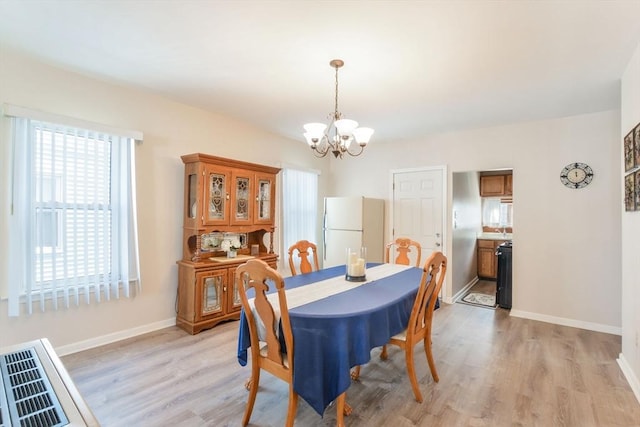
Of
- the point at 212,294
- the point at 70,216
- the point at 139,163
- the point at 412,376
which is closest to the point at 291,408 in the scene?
the point at 412,376

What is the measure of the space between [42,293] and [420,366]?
3.31m

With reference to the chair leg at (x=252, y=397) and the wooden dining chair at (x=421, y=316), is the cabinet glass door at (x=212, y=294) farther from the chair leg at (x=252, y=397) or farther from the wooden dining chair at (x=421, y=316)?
the wooden dining chair at (x=421, y=316)

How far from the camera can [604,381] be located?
98.2 inches

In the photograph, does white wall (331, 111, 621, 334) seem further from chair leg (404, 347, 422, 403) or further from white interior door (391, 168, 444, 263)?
chair leg (404, 347, 422, 403)

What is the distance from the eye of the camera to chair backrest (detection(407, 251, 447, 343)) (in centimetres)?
214

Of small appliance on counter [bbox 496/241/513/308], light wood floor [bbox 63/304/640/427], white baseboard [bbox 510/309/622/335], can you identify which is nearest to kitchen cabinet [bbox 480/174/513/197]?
small appliance on counter [bbox 496/241/513/308]

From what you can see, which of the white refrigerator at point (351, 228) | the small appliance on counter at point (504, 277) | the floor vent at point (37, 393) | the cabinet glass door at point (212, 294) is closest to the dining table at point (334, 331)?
the floor vent at point (37, 393)

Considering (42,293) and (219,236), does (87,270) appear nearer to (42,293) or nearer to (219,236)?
(42,293)

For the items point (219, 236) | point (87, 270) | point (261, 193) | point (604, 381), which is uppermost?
point (261, 193)

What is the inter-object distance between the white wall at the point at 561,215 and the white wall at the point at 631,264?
3.58ft

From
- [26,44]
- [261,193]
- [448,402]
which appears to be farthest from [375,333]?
[26,44]

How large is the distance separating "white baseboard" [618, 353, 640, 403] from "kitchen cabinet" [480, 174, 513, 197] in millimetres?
3662

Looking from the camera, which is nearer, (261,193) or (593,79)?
(593,79)

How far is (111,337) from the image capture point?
310 cm
